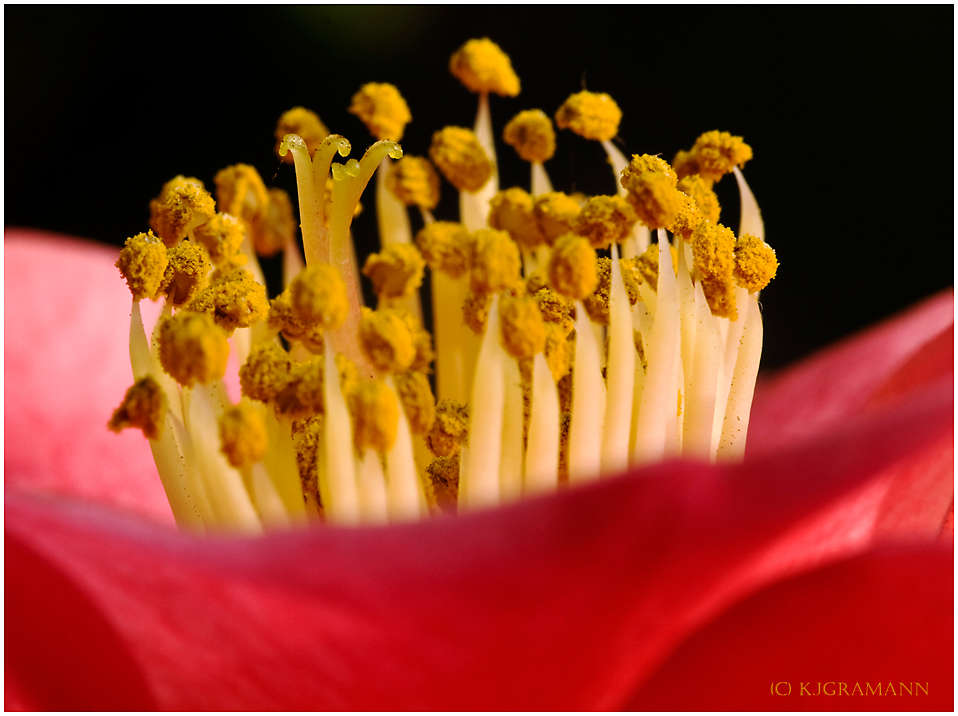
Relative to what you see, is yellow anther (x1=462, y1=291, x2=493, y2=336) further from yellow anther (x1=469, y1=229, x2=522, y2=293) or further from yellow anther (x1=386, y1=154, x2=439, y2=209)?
yellow anther (x1=386, y1=154, x2=439, y2=209)

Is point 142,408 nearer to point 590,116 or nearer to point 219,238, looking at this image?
point 219,238

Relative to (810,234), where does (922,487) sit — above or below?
below

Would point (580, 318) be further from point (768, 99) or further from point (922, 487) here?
point (768, 99)

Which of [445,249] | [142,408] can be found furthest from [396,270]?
[142,408]

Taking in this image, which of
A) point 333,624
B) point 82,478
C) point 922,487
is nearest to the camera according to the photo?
point 333,624

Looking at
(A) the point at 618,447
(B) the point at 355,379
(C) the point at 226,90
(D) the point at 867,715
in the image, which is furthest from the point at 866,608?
(C) the point at 226,90

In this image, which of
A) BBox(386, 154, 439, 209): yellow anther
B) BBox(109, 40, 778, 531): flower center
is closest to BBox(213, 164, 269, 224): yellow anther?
BBox(109, 40, 778, 531): flower center
